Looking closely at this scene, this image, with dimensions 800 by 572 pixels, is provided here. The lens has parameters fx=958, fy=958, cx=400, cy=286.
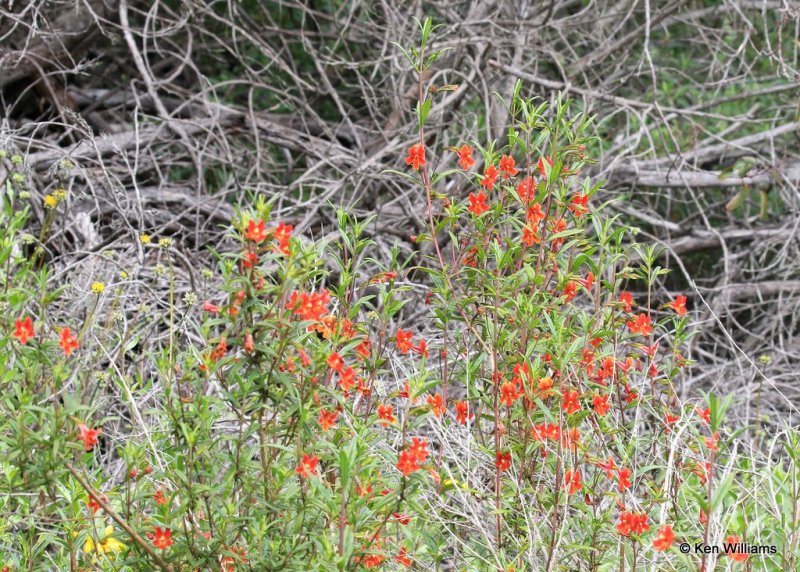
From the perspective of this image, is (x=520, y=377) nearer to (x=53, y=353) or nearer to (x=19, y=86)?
(x=53, y=353)

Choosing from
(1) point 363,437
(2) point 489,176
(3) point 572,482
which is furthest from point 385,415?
(2) point 489,176

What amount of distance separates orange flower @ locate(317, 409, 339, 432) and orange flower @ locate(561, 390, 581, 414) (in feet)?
1.80

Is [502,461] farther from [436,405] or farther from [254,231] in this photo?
[254,231]

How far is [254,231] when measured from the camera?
73.3 inches

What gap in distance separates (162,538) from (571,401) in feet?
3.15

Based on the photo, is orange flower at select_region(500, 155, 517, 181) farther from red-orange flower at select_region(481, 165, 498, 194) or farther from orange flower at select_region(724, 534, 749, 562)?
orange flower at select_region(724, 534, 749, 562)

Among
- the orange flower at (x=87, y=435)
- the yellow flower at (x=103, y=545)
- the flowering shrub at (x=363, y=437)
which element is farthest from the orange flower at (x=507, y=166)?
the yellow flower at (x=103, y=545)

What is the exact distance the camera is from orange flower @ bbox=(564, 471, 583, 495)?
87.4 inches

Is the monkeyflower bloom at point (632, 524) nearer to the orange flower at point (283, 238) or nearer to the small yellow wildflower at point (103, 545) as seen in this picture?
the orange flower at point (283, 238)

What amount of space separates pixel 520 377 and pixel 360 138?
355cm

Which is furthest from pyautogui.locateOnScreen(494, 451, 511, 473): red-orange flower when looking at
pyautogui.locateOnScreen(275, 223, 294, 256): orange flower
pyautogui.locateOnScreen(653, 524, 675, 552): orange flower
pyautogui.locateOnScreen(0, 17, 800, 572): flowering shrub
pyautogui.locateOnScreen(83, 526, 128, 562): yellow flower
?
pyautogui.locateOnScreen(83, 526, 128, 562): yellow flower

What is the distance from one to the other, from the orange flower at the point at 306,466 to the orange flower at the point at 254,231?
451 millimetres

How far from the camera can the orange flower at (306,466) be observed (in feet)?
6.25

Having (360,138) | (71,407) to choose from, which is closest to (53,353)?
(71,407)
